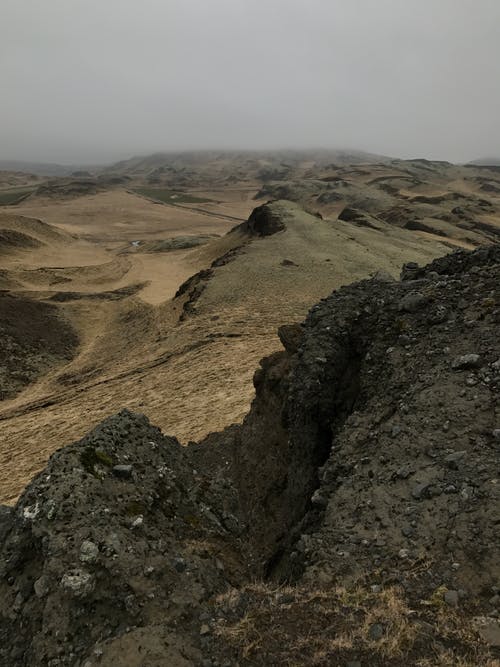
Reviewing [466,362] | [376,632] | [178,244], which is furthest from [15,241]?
[376,632]

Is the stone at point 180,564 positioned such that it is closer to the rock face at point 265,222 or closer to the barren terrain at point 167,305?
the barren terrain at point 167,305

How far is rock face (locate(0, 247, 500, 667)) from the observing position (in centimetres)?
522

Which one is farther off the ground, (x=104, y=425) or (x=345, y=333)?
(x=345, y=333)

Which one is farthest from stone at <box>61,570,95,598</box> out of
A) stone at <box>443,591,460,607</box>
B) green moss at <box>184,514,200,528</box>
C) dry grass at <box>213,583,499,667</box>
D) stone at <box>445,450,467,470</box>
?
stone at <box>445,450,467,470</box>

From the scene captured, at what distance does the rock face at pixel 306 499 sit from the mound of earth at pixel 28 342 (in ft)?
66.5

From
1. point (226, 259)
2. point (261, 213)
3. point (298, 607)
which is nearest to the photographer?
point (298, 607)

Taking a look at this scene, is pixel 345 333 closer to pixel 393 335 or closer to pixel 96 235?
pixel 393 335

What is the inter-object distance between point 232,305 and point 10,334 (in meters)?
14.6

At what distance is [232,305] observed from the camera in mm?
29312

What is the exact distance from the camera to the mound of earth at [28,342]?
26.4 m

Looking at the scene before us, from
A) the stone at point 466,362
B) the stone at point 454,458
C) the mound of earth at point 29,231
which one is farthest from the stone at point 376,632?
the mound of earth at point 29,231

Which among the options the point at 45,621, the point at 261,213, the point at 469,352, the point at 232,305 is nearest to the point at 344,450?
the point at 469,352

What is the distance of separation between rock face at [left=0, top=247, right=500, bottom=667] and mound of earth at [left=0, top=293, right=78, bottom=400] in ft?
66.5

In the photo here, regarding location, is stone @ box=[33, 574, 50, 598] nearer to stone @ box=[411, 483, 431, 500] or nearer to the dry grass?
the dry grass
